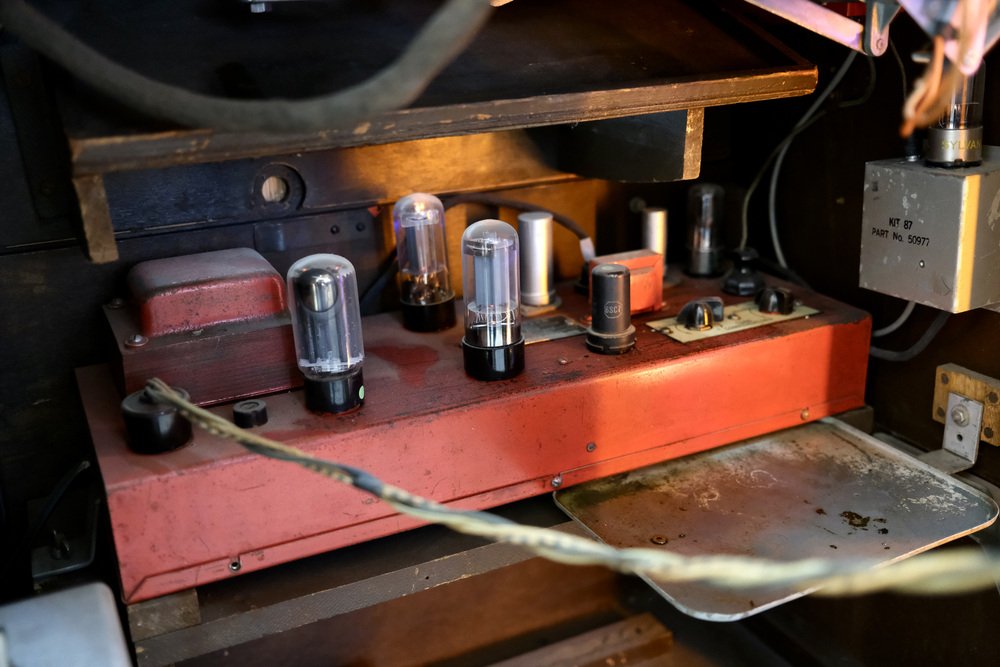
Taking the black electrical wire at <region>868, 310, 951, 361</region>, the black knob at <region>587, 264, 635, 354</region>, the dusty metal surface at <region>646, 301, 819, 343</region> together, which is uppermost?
the black knob at <region>587, 264, 635, 354</region>

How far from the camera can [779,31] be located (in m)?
1.37

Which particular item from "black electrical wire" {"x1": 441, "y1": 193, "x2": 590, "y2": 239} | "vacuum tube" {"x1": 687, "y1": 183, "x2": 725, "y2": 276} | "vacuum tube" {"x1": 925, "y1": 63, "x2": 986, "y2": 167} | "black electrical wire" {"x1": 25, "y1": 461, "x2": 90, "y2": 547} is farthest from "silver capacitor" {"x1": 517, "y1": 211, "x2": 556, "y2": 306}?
"black electrical wire" {"x1": 25, "y1": 461, "x2": 90, "y2": 547}

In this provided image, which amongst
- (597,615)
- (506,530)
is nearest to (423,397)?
(506,530)

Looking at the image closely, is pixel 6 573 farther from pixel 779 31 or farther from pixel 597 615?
pixel 779 31

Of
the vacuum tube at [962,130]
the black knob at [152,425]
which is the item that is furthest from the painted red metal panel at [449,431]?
the vacuum tube at [962,130]

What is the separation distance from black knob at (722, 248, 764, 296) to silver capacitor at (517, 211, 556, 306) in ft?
0.88

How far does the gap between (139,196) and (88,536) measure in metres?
0.43

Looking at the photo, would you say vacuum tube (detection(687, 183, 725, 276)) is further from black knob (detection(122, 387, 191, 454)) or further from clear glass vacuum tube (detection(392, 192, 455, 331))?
black knob (detection(122, 387, 191, 454))

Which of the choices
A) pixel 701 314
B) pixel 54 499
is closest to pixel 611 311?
pixel 701 314

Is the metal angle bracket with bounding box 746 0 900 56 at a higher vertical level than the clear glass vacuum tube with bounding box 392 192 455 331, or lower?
higher

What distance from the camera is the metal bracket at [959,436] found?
3.89 ft

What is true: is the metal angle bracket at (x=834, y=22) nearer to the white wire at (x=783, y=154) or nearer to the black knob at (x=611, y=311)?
the white wire at (x=783, y=154)

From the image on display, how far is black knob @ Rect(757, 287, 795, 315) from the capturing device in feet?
4.08

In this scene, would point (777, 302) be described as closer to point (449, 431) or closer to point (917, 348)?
point (917, 348)
